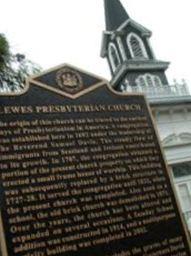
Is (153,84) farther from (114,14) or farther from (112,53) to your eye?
(114,14)

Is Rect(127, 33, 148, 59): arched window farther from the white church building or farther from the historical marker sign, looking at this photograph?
the historical marker sign

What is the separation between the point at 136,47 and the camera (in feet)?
101

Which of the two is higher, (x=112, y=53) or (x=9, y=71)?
(x=112, y=53)

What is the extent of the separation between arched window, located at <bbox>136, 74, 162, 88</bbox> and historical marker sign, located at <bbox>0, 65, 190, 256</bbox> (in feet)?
73.8

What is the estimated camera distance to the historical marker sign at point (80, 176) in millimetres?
5020

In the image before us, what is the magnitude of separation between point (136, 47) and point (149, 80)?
2686 millimetres

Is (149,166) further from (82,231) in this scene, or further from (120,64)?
(120,64)

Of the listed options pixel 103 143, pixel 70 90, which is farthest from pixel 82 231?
pixel 70 90

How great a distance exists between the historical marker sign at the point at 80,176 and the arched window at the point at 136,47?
24.5 meters

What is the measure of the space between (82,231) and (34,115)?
1.29 meters

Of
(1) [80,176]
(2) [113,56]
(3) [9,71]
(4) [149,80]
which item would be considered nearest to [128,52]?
(2) [113,56]

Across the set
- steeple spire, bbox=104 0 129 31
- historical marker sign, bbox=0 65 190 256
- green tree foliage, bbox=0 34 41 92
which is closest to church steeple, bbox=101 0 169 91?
steeple spire, bbox=104 0 129 31

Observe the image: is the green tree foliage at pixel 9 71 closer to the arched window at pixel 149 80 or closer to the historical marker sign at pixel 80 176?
the historical marker sign at pixel 80 176

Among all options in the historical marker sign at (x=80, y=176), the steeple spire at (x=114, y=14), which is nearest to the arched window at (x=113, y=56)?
the steeple spire at (x=114, y=14)
